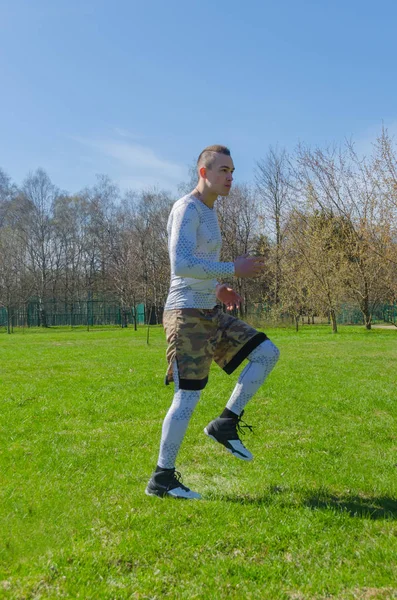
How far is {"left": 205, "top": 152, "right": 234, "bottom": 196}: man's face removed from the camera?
11.5 ft

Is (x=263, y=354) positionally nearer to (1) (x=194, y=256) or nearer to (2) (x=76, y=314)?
(1) (x=194, y=256)

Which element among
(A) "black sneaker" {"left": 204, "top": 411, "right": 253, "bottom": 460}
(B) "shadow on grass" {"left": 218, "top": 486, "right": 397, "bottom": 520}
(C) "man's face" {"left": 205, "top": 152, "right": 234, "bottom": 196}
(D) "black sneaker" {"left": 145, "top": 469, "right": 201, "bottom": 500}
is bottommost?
(B) "shadow on grass" {"left": 218, "top": 486, "right": 397, "bottom": 520}

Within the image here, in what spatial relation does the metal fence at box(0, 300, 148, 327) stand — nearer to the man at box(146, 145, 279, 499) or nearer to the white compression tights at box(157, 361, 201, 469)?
the man at box(146, 145, 279, 499)

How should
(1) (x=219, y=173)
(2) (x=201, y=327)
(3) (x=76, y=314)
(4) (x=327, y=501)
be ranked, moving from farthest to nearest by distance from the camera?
(3) (x=76, y=314) < (1) (x=219, y=173) < (2) (x=201, y=327) < (4) (x=327, y=501)

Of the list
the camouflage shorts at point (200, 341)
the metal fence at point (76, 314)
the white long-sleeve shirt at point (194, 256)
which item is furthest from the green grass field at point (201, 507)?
the metal fence at point (76, 314)

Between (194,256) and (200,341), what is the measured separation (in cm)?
54

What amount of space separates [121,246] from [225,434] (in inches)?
2085

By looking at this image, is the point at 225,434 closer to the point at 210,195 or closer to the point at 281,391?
the point at 210,195

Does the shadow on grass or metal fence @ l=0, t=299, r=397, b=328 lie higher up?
metal fence @ l=0, t=299, r=397, b=328

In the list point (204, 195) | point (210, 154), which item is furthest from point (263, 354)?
point (210, 154)

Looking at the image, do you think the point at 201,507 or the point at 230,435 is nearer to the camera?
the point at 201,507

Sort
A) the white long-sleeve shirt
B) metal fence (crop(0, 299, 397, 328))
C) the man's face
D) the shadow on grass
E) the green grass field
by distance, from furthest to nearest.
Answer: metal fence (crop(0, 299, 397, 328))
the man's face
the white long-sleeve shirt
the shadow on grass
the green grass field

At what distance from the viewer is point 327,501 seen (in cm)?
326

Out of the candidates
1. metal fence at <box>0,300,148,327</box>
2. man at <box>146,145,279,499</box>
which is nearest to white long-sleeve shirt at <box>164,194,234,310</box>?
man at <box>146,145,279,499</box>
